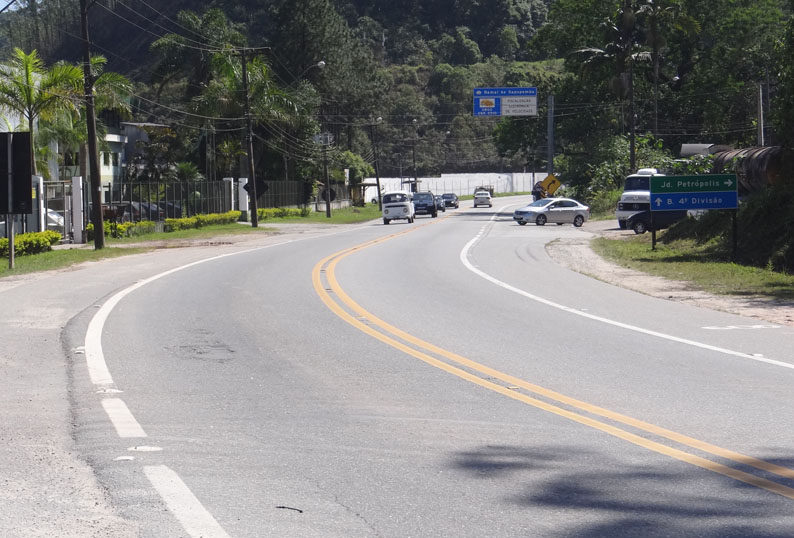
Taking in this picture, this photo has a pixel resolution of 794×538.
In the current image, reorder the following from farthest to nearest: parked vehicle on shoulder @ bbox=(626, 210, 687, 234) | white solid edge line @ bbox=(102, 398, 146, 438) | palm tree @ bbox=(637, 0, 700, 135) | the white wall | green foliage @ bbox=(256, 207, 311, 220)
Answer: the white wall < green foliage @ bbox=(256, 207, 311, 220) < palm tree @ bbox=(637, 0, 700, 135) < parked vehicle on shoulder @ bbox=(626, 210, 687, 234) < white solid edge line @ bbox=(102, 398, 146, 438)

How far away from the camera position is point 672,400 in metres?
8.54

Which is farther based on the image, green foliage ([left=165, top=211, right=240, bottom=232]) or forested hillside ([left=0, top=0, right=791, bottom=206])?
forested hillside ([left=0, top=0, right=791, bottom=206])

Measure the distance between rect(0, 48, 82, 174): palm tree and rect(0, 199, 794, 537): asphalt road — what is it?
24764 mm

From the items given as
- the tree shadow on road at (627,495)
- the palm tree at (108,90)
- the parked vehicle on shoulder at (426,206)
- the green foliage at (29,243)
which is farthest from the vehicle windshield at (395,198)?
the tree shadow on road at (627,495)

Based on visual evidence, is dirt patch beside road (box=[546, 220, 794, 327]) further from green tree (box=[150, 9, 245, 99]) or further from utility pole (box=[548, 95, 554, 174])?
green tree (box=[150, 9, 245, 99])

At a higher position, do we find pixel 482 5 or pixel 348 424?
pixel 482 5

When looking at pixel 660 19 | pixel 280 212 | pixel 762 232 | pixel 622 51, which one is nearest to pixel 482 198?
pixel 280 212

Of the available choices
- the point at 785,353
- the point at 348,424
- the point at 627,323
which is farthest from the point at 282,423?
the point at 627,323

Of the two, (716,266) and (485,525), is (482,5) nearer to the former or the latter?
(716,266)

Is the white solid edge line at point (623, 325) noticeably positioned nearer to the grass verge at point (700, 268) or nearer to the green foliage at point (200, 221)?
the grass verge at point (700, 268)

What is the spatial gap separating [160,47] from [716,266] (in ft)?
238

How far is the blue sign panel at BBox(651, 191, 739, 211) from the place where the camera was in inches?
982

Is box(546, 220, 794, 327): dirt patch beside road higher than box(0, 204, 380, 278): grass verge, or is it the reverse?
Answer: box(0, 204, 380, 278): grass verge

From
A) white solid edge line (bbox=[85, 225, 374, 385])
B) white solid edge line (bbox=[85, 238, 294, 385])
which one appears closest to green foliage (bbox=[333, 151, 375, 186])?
white solid edge line (bbox=[85, 238, 294, 385])
